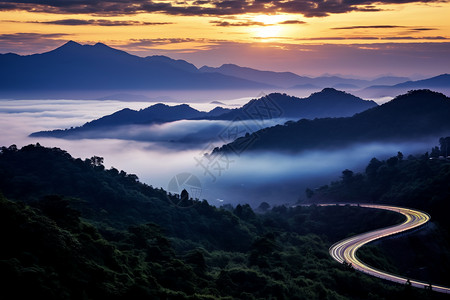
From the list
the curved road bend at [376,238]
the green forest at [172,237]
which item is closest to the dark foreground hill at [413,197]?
the green forest at [172,237]

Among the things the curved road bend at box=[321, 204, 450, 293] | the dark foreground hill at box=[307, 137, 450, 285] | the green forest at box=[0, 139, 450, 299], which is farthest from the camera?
the dark foreground hill at box=[307, 137, 450, 285]

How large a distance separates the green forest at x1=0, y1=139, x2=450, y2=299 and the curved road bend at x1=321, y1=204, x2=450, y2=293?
2.12 m

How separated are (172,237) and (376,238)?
35357mm

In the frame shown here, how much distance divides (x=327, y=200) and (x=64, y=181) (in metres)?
75.7

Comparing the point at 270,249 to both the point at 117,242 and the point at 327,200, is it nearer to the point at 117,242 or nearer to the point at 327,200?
the point at 117,242

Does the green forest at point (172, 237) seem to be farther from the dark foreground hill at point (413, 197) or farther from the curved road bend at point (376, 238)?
the curved road bend at point (376, 238)

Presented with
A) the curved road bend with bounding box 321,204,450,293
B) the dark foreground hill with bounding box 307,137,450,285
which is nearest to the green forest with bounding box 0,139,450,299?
the dark foreground hill with bounding box 307,137,450,285

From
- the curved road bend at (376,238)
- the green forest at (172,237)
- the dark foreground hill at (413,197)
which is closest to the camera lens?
the green forest at (172,237)

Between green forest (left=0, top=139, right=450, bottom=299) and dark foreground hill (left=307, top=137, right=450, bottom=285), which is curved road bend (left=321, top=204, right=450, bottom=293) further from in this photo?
dark foreground hill (left=307, top=137, right=450, bottom=285)

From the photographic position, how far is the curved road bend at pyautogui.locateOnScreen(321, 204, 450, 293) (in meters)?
68.6

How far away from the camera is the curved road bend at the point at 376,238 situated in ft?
Result: 225

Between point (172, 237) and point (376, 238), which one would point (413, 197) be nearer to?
point (376, 238)

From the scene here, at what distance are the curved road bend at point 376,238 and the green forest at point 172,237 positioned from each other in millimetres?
2115

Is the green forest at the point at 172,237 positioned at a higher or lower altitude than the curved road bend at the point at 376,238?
higher
